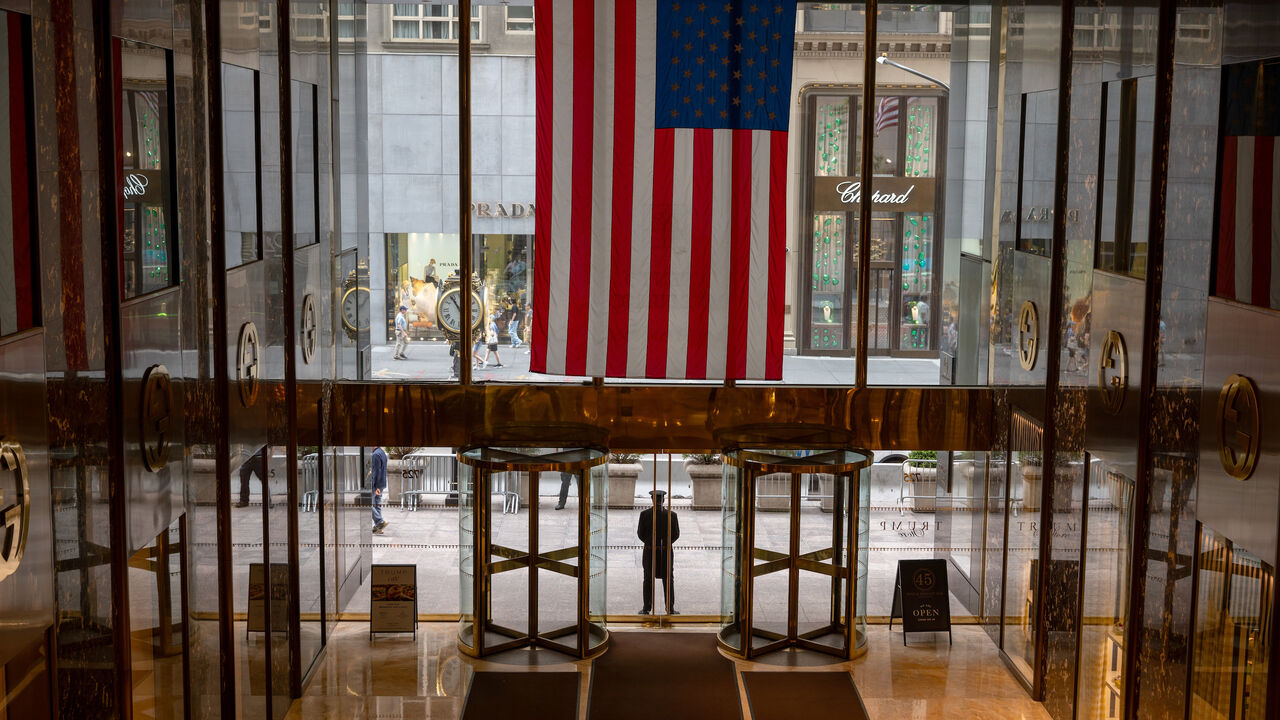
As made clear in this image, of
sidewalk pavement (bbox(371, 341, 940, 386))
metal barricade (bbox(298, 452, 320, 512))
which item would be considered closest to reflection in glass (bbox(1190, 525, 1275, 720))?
sidewalk pavement (bbox(371, 341, 940, 386))

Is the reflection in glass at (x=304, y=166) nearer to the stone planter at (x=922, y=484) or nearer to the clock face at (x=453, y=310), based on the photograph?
the clock face at (x=453, y=310)

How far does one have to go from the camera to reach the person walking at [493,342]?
7355 millimetres

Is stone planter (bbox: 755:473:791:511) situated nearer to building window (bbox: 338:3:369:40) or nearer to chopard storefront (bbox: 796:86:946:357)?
chopard storefront (bbox: 796:86:946:357)

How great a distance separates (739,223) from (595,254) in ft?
2.83

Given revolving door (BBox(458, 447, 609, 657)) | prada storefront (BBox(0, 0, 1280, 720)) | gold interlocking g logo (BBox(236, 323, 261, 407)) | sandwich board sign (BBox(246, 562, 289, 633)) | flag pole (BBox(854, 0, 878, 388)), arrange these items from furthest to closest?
1. flag pole (BBox(854, 0, 878, 388))
2. revolving door (BBox(458, 447, 609, 657))
3. sandwich board sign (BBox(246, 562, 289, 633))
4. gold interlocking g logo (BBox(236, 323, 261, 407))
5. prada storefront (BBox(0, 0, 1280, 720))

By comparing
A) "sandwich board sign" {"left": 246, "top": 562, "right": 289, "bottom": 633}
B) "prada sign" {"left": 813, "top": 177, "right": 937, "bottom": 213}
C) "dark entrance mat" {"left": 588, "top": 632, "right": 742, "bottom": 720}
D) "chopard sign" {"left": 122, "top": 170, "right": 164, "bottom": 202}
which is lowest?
"dark entrance mat" {"left": 588, "top": 632, "right": 742, "bottom": 720}

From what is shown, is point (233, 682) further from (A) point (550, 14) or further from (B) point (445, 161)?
(A) point (550, 14)

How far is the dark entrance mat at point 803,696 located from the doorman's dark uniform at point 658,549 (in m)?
1.02

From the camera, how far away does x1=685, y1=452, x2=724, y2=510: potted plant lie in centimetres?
755

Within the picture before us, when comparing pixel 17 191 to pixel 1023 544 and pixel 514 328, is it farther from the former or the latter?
pixel 1023 544

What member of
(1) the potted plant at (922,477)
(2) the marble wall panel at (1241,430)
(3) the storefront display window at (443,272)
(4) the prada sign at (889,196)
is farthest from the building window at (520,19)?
(2) the marble wall panel at (1241,430)

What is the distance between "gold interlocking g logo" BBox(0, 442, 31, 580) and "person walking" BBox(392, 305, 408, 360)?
416cm

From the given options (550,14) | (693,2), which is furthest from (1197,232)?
(550,14)

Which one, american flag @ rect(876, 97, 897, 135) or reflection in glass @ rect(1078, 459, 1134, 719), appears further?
american flag @ rect(876, 97, 897, 135)
